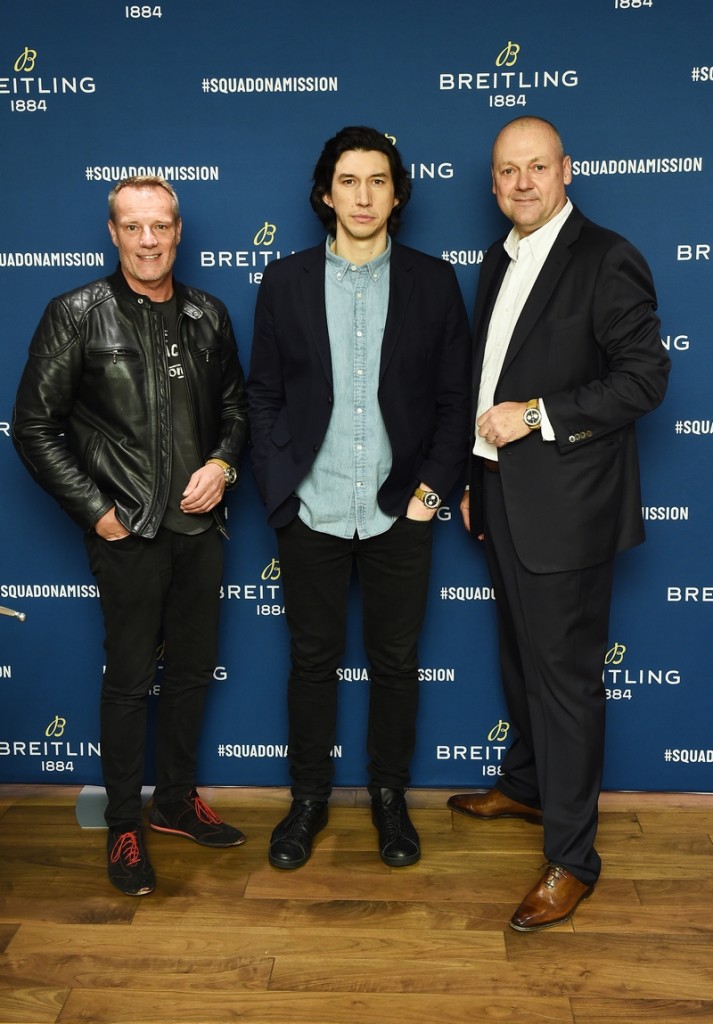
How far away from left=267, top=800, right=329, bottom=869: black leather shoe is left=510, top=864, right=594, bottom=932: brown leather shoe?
64 centimetres

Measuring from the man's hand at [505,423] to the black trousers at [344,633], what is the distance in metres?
0.42

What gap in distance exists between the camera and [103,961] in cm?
233

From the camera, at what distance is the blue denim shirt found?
8.57 ft

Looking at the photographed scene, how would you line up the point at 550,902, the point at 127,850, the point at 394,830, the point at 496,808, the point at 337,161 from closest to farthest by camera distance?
1. the point at 550,902
2. the point at 337,161
3. the point at 127,850
4. the point at 394,830
5. the point at 496,808

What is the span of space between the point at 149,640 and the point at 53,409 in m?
0.69

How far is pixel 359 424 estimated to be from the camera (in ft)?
8.65

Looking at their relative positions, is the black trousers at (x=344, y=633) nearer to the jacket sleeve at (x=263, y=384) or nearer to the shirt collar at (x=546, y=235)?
the jacket sleeve at (x=263, y=384)

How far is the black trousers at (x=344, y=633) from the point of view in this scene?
2.73 meters

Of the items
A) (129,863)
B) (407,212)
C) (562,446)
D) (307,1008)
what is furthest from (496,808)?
(407,212)

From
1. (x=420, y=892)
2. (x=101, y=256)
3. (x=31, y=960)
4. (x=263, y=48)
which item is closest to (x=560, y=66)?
(x=263, y=48)

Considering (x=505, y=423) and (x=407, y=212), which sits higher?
(x=407, y=212)

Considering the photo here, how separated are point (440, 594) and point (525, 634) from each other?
21.7 inches

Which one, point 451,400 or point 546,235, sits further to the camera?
point 451,400

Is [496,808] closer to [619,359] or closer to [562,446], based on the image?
[562,446]
